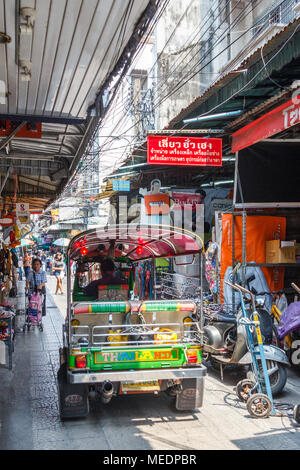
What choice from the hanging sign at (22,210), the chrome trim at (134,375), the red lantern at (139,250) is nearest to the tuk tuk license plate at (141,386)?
the chrome trim at (134,375)

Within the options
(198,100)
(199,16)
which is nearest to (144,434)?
(198,100)

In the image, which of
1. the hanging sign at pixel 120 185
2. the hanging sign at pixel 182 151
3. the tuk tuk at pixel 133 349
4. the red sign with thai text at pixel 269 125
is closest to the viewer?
the tuk tuk at pixel 133 349

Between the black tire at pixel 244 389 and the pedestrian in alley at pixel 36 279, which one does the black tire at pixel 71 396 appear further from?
the pedestrian in alley at pixel 36 279

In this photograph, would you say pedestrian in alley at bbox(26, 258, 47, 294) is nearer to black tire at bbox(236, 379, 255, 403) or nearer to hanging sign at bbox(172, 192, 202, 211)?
hanging sign at bbox(172, 192, 202, 211)

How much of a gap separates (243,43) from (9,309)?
15147 millimetres

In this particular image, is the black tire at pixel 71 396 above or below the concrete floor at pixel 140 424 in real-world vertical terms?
above

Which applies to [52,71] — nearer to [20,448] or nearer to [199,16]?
[20,448]

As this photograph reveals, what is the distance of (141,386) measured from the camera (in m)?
6.19

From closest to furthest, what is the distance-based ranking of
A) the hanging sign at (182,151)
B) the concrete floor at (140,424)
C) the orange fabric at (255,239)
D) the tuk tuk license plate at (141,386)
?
the concrete floor at (140,424)
the tuk tuk license plate at (141,386)
the hanging sign at (182,151)
the orange fabric at (255,239)

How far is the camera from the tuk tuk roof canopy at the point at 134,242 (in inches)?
261

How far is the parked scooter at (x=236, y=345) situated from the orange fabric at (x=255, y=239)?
239 centimetres

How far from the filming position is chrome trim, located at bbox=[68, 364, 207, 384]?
5.76 metres

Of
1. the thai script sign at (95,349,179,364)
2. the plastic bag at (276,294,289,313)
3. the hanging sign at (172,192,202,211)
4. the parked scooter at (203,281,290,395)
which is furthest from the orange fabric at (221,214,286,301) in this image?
the thai script sign at (95,349,179,364)

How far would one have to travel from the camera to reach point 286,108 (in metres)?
7.72
